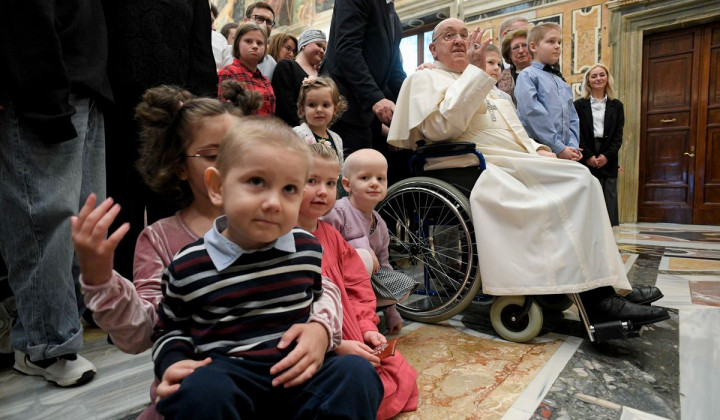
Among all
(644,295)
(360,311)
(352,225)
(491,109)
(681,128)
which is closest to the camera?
(360,311)

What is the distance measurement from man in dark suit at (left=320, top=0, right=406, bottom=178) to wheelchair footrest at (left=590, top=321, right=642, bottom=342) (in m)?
1.58

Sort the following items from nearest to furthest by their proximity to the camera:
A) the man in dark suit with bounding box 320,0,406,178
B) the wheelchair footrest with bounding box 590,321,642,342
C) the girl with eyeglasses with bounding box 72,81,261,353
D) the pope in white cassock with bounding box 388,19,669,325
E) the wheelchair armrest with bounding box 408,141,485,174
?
the girl with eyeglasses with bounding box 72,81,261,353, the wheelchair footrest with bounding box 590,321,642,342, the pope in white cassock with bounding box 388,19,669,325, the wheelchair armrest with bounding box 408,141,485,174, the man in dark suit with bounding box 320,0,406,178

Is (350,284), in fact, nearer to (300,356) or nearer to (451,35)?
(300,356)

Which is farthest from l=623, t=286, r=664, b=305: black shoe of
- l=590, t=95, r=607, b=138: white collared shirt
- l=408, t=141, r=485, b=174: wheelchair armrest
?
l=590, t=95, r=607, b=138: white collared shirt

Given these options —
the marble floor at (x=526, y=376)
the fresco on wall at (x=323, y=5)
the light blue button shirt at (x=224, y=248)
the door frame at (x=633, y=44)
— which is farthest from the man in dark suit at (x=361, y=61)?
the fresco on wall at (x=323, y=5)

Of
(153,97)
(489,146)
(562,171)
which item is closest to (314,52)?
(489,146)

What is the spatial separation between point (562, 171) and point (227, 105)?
156 centimetres

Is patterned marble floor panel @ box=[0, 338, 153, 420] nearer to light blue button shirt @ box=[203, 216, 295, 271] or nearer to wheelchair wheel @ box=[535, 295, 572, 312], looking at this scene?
light blue button shirt @ box=[203, 216, 295, 271]

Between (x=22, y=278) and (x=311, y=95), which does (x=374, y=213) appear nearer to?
(x=311, y=95)

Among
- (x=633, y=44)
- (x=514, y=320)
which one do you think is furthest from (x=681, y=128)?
(x=514, y=320)

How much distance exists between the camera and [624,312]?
1.88 m

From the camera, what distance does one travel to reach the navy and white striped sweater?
947mm

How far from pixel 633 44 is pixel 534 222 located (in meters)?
6.76

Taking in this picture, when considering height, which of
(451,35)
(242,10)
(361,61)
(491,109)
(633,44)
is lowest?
(491,109)
